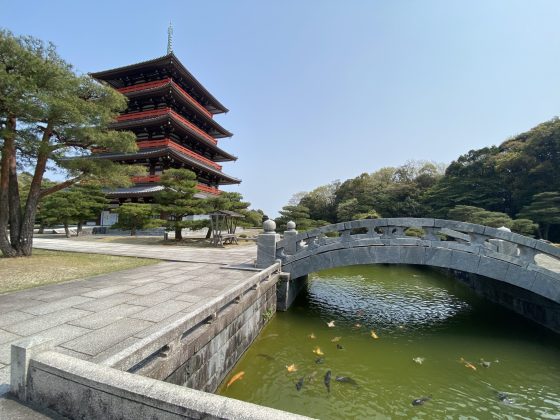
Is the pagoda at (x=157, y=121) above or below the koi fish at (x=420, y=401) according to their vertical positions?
above

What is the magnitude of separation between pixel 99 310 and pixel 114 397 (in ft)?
11.4

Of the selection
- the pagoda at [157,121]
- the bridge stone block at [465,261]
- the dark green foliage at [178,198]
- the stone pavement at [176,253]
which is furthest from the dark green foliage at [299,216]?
the bridge stone block at [465,261]

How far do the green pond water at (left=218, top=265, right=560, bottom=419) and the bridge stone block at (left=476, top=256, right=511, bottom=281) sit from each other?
1584 mm

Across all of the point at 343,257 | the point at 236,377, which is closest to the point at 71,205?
the point at 343,257

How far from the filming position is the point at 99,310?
16.1 ft

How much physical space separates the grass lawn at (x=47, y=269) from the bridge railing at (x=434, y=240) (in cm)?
535

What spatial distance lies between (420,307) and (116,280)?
9408 mm

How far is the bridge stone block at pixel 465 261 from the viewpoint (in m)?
7.45

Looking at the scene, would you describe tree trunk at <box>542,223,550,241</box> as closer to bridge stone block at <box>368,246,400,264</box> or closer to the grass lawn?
bridge stone block at <box>368,246,400,264</box>

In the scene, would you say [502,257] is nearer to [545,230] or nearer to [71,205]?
[545,230]

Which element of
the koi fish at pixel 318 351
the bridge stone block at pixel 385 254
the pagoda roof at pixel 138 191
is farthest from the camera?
the pagoda roof at pixel 138 191

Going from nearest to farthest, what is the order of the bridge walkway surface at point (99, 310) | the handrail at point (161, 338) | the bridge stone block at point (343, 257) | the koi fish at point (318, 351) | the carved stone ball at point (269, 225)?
the handrail at point (161, 338)
the bridge walkway surface at point (99, 310)
the koi fish at point (318, 351)
the bridge stone block at point (343, 257)
the carved stone ball at point (269, 225)

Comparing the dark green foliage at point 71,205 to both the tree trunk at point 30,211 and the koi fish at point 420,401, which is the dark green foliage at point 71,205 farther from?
the koi fish at point 420,401

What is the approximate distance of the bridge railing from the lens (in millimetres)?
6934
